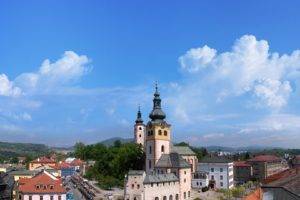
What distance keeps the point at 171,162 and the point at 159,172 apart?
3.20 metres

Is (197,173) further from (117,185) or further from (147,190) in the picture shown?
(147,190)

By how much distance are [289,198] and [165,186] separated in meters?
67.7

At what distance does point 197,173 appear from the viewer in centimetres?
11350

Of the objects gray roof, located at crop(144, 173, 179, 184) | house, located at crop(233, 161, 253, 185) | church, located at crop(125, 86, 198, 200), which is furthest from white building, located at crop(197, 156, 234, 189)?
house, located at crop(233, 161, 253, 185)

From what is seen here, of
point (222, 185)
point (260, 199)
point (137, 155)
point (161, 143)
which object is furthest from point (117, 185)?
point (260, 199)

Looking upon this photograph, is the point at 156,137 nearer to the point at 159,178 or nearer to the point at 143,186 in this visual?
the point at 159,178

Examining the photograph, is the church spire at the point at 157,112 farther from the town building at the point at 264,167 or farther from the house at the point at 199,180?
the town building at the point at 264,167

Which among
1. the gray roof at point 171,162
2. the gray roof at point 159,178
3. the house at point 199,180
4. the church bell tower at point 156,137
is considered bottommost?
the house at point 199,180

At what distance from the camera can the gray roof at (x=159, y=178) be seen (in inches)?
3442

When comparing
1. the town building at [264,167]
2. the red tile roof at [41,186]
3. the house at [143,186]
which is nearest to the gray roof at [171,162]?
the house at [143,186]

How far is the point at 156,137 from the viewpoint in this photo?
343ft

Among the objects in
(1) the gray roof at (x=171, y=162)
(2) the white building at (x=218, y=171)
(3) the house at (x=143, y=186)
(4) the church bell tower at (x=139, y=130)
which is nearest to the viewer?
(3) the house at (x=143, y=186)

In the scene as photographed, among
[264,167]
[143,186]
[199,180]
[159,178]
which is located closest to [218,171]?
[199,180]

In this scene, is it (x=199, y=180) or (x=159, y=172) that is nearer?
(x=159, y=172)
